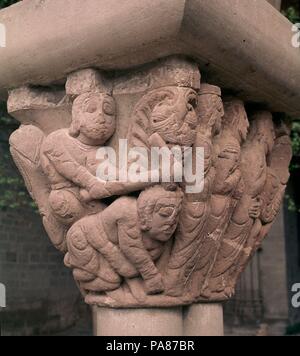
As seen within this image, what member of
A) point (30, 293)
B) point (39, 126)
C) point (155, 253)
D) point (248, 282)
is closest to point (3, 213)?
point (30, 293)

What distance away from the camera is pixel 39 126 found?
171 centimetres

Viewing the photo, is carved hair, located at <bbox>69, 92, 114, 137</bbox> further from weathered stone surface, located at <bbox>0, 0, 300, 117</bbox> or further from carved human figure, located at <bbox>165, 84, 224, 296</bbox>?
carved human figure, located at <bbox>165, 84, 224, 296</bbox>

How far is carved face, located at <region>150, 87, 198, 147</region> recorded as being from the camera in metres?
1.37

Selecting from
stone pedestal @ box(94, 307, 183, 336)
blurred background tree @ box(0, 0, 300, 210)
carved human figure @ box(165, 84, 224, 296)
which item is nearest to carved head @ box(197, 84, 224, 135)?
carved human figure @ box(165, 84, 224, 296)

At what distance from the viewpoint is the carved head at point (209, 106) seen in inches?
58.8

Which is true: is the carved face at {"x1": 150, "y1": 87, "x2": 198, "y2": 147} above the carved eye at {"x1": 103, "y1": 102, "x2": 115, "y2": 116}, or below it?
below

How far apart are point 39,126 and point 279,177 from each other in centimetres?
96

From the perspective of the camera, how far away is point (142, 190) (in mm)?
1414

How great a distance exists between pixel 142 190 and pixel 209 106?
34cm

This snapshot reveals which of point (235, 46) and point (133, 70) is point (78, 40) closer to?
point (133, 70)

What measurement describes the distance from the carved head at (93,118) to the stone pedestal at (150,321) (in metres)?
0.55

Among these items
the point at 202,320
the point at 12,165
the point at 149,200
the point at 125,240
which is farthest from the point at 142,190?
the point at 12,165

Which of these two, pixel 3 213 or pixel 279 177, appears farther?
pixel 3 213

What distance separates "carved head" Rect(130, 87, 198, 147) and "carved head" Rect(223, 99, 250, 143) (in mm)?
283
